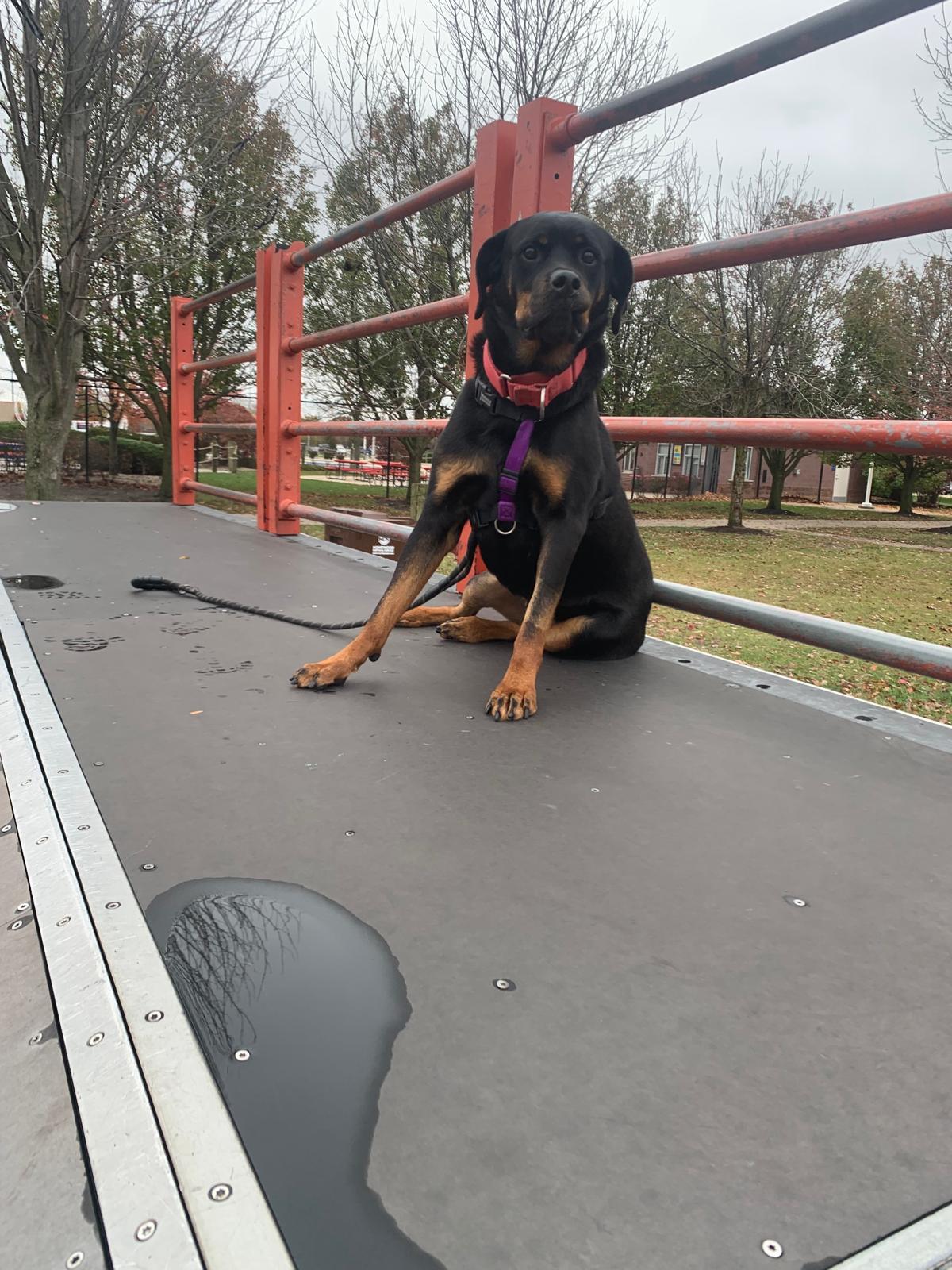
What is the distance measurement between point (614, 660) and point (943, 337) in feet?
59.2

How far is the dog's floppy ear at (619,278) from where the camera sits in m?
2.12

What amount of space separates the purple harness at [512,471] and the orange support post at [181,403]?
4598mm

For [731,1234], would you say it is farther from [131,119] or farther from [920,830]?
[131,119]

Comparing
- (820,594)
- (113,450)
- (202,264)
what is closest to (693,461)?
(113,450)

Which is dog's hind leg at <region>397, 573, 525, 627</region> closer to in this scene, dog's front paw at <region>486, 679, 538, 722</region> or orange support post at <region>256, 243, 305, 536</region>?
dog's front paw at <region>486, 679, 538, 722</region>

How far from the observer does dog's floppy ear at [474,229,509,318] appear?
2125 millimetres

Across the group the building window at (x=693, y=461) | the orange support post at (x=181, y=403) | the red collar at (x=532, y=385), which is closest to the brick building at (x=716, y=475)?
the building window at (x=693, y=461)

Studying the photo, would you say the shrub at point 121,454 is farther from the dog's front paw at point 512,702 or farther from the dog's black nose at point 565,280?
the dog's front paw at point 512,702

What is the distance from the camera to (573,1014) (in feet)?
2.60

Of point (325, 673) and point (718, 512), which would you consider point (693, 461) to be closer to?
point (718, 512)

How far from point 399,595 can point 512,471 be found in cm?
41

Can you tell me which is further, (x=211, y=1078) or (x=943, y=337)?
(x=943, y=337)

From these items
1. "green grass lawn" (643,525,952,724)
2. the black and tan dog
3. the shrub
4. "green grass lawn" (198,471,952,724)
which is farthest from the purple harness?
the shrub

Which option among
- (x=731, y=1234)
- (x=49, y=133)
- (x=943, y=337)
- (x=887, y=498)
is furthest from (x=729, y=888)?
(x=887, y=498)
